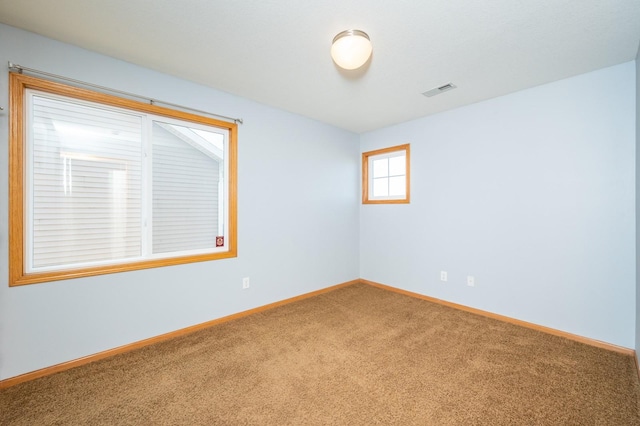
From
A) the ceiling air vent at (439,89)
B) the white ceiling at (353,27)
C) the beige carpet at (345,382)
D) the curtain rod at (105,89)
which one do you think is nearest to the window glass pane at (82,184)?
the curtain rod at (105,89)

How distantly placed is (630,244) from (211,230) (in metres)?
3.88

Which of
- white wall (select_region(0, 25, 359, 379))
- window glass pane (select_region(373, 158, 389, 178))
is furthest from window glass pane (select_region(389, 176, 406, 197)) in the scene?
white wall (select_region(0, 25, 359, 379))

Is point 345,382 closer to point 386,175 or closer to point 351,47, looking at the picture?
point 351,47

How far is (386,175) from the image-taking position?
13.7 ft

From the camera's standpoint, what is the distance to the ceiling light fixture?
1.76 m

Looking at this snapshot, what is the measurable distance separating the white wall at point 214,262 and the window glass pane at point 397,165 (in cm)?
60

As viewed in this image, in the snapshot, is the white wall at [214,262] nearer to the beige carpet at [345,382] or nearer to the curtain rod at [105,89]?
the curtain rod at [105,89]

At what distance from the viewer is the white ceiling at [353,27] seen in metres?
1.66

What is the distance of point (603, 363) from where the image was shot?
6.82 ft

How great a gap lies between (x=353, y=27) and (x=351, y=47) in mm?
182

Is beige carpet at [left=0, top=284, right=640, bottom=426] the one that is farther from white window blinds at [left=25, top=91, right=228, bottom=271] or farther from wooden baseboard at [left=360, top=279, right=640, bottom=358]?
white window blinds at [left=25, top=91, right=228, bottom=271]

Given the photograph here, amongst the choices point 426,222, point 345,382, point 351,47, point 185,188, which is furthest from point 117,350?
point 426,222

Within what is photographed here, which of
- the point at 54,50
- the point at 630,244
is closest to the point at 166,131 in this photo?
the point at 54,50

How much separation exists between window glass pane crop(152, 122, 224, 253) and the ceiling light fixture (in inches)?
67.4
